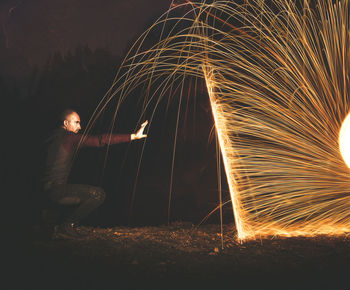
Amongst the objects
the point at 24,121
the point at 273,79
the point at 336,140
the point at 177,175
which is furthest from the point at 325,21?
the point at 24,121

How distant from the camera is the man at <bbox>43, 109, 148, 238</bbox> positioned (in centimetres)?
448

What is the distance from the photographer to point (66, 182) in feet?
15.2

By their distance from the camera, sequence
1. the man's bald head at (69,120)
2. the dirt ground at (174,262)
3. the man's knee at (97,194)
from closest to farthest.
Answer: the dirt ground at (174,262)
the man's knee at (97,194)
the man's bald head at (69,120)

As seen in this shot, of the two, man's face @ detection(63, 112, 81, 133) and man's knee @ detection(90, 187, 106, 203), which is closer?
man's knee @ detection(90, 187, 106, 203)

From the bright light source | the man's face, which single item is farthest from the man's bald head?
the bright light source

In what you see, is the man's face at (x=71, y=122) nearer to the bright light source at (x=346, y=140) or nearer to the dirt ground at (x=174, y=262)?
the dirt ground at (x=174, y=262)

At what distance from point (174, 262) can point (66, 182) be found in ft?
6.71

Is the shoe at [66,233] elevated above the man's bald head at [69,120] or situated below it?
below

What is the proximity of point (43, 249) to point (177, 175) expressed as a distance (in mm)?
6087

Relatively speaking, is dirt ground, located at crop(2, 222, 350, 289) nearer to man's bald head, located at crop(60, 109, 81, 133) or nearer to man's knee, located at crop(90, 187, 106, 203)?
man's knee, located at crop(90, 187, 106, 203)

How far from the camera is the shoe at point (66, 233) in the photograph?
14.5ft

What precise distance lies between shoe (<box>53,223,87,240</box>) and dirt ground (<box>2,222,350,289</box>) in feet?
0.43

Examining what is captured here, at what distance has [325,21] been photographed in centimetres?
534

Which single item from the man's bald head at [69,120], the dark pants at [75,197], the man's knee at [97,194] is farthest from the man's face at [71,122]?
the man's knee at [97,194]
